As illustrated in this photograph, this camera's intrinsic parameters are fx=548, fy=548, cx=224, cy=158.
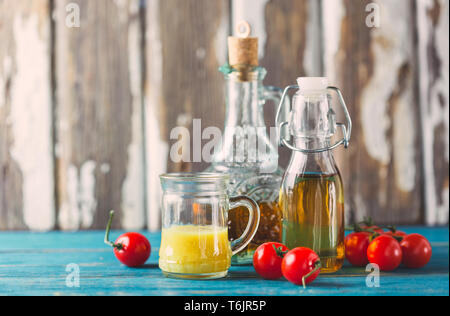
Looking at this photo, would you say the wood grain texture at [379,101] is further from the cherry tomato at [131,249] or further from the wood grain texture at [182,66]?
the cherry tomato at [131,249]

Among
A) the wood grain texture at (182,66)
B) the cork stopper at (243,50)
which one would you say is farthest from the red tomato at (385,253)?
the wood grain texture at (182,66)

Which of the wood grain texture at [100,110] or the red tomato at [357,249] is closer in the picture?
the red tomato at [357,249]

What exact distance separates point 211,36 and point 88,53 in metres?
0.33

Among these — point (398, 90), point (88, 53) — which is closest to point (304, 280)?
point (398, 90)

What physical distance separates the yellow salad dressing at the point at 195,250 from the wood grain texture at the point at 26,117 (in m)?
0.69

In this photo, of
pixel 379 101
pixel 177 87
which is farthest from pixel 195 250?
pixel 379 101

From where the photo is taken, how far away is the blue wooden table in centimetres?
83

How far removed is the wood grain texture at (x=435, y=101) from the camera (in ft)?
4.76

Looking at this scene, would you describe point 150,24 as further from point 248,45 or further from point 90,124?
point 248,45

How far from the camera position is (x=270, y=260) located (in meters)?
0.90

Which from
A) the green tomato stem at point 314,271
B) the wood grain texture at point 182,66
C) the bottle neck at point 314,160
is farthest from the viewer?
the wood grain texture at point 182,66

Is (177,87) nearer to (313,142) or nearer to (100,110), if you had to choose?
(100,110)

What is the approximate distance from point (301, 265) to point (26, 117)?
37.1 inches

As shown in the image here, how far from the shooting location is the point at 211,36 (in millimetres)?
1444
